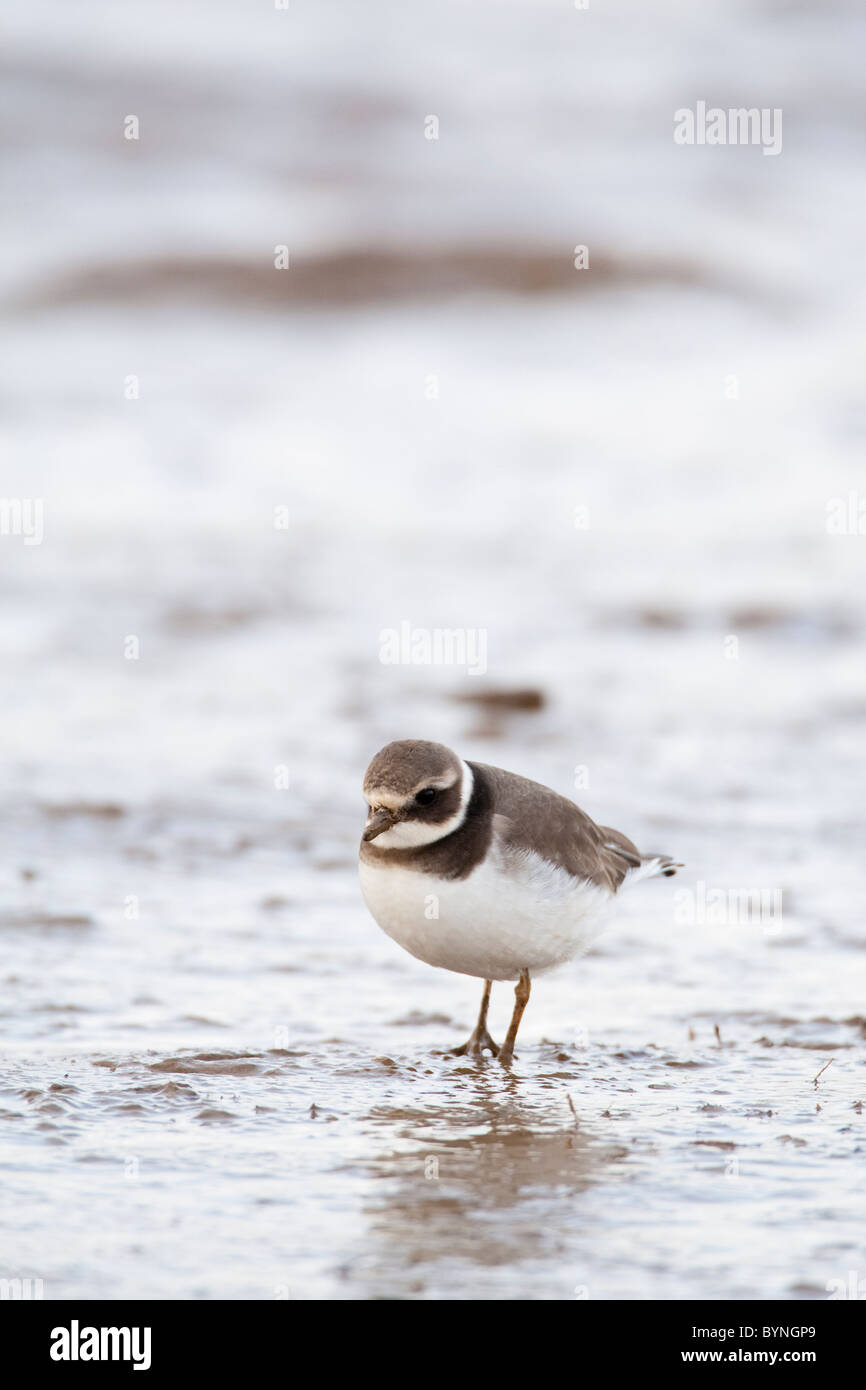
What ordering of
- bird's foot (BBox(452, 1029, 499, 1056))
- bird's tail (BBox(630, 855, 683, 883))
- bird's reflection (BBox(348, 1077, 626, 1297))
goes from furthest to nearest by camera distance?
bird's tail (BBox(630, 855, 683, 883)) < bird's foot (BBox(452, 1029, 499, 1056)) < bird's reflection (BBox(348, 1077, 626, 1297))

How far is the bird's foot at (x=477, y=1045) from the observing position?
5348 millimetres

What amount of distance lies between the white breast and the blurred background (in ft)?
1.30

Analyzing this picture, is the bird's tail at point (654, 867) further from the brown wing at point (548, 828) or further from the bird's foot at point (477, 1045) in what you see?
the bird's foot at point (477, 1045)

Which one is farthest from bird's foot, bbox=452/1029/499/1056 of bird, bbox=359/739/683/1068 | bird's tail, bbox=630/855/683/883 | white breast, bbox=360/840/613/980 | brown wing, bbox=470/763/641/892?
Result: bird's tail, bbox=630/855/683/883

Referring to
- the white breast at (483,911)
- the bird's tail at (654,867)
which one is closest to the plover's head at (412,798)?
the white breast at (483,911)

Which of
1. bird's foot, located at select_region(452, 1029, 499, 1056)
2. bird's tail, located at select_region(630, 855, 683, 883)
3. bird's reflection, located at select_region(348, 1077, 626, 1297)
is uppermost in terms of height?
bird's tail, located at select_region(630, 855, 683, 883)

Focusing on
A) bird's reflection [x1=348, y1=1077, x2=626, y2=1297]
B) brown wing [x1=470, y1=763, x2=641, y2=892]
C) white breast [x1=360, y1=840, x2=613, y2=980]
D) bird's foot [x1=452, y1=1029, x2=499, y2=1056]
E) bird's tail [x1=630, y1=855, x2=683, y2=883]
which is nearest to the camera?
bird's reflection [x1=348, y1=1077, x2=626, y2=1297]

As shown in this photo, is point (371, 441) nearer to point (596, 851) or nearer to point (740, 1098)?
point (596, 851)

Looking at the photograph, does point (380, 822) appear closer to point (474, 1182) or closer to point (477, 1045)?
point (477, 1045)

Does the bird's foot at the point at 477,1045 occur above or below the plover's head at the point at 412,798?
below

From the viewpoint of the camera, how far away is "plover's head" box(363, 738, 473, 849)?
500cm

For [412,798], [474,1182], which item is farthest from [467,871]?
[474,1182]

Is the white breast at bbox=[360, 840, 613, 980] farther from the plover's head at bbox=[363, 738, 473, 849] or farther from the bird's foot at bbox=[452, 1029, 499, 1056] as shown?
the bird's foot at bbox=[452, 1029, 499, 1056]
